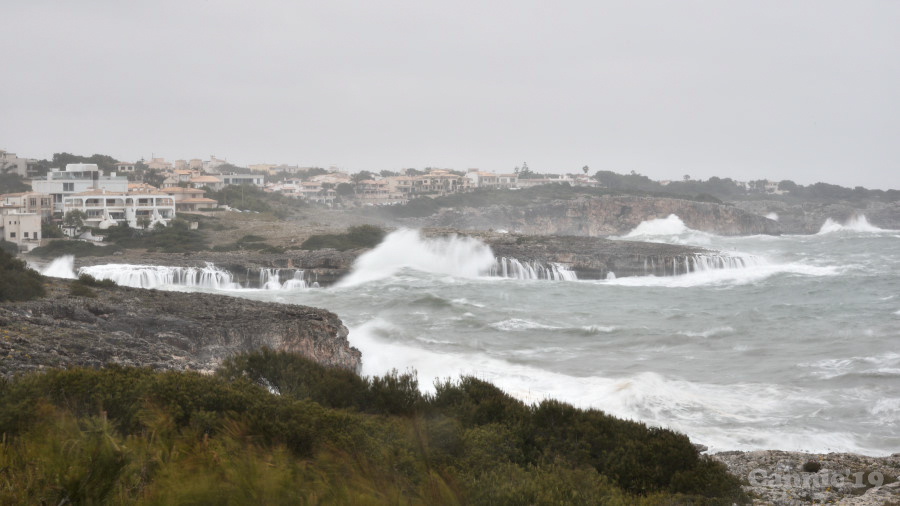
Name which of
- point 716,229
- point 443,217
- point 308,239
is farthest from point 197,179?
point 716,229

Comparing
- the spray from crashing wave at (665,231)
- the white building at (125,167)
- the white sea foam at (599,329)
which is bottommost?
the white sea foam at (599,329)

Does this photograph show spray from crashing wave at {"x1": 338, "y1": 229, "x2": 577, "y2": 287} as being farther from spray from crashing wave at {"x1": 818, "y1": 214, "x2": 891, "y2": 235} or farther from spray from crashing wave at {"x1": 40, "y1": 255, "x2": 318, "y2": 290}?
spray from crashing wave at {"x1": 818, "y1": 214, "x2": 891, "y2": 235}

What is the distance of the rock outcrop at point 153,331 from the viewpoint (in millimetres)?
11133

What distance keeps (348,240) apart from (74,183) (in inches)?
1203

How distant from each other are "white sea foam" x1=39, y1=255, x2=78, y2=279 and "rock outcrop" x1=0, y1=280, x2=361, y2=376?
1489 centimetres

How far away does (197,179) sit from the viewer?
84688 millimetres

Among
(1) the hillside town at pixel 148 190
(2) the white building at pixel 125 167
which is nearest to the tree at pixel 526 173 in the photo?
(1) the hillside town at pixel 148 190

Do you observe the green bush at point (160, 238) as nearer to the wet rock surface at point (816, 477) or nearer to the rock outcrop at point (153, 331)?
the rock outcrop at point (153, 331)

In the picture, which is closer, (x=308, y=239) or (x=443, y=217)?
(x=308, y=239)

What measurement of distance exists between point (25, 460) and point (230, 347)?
421 inches

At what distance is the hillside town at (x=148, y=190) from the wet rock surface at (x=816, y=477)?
4111cm

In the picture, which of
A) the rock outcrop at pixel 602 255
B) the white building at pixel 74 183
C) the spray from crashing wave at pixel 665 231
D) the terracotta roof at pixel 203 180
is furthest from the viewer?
the terracotta roof at pixel 203 180

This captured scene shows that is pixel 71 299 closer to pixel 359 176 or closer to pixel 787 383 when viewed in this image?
pixel 787 383

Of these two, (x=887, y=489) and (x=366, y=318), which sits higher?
(x=887, y=489)
